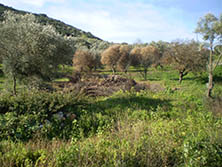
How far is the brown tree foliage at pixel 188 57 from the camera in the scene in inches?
625

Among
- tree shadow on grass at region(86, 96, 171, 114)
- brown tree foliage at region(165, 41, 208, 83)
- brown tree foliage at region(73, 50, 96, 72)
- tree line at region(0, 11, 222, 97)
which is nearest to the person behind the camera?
tree shadow on grass at region(86, 96, 171, 114)

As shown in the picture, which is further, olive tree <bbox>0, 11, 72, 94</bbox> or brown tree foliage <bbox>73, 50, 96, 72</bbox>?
brown tree foliage <bbox>73, 50, 96, 72</bbox>

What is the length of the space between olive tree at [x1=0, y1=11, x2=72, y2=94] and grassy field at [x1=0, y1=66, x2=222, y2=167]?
5288 mm

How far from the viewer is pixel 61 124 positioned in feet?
20.1

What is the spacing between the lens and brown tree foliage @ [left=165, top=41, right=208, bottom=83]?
52.1 feet

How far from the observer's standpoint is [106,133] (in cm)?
512

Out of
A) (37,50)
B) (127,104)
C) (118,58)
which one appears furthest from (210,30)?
(118,58)

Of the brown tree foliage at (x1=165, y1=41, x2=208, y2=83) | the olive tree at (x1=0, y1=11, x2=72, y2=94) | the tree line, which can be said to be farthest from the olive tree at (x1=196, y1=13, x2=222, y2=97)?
the olive tree at (x1=0, y1=11, x2=72, y2=94)

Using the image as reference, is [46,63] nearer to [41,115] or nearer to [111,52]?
[41,115]

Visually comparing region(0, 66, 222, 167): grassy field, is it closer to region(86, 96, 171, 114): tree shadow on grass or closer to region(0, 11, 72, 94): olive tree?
region(86, 96, 171, 114): tree shadow on grass

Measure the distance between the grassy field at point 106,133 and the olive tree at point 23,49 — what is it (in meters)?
5.29

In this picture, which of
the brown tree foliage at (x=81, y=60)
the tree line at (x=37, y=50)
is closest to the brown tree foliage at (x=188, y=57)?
the tree line at (x=37, y=50)

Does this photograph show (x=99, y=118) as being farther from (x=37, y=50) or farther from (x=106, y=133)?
(x=37, y=50)

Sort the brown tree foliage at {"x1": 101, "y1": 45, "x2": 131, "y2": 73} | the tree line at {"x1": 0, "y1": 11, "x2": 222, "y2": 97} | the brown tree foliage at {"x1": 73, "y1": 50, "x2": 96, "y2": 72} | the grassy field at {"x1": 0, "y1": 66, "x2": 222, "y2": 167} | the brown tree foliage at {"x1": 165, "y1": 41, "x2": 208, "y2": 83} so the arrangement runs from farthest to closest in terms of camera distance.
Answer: the brown tree foliage at {"x1": 73, "y1": 50, "x2": 96, "y2": 72}, the brown tree foliage at {"x1": 101, "y1": 45, "x2": 131, "y2": 73}, the brown tree foliage at {"x1": 165, "y1": 41, "x2": 208, "y2": 83}, the tree line at {"x1": 0, "y1": 11, "x2": 222, "y2": 97}, the grassy field at {"x1": 0, "y1": 66, "x2": 222, "y2": 167}
